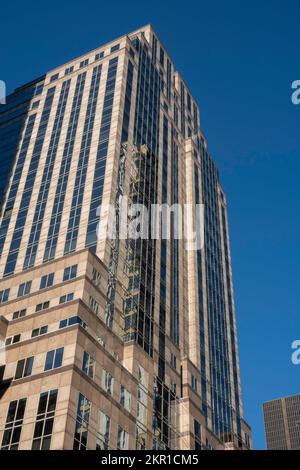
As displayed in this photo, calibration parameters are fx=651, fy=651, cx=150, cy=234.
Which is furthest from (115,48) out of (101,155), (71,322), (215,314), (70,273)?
(71,322)

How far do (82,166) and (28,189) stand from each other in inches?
402

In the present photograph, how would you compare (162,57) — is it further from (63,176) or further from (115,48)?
(63,176)

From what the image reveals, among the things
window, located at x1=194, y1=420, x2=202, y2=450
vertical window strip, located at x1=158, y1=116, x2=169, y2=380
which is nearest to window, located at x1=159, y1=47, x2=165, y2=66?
vertical window strip, located at x1=158, y1=116, x2=169, y2=380

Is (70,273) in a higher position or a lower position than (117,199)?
lower

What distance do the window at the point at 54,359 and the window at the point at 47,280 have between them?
12986mm

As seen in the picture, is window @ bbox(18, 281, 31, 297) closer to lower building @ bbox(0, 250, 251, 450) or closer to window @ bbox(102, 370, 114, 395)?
lower building @ bbox(0, 250, 251, 450)

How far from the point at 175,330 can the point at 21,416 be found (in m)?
34.9

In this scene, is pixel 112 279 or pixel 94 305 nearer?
pixel 94 305

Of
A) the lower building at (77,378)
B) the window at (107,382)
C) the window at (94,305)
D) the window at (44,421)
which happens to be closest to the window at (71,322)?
the lower building at (77,378)

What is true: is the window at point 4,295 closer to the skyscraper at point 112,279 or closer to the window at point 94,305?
the skyscraper at point 112,279

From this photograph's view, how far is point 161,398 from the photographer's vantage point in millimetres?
75750

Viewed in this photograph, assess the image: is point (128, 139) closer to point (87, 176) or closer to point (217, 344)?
point (87, 176)

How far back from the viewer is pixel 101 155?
9031 cm
